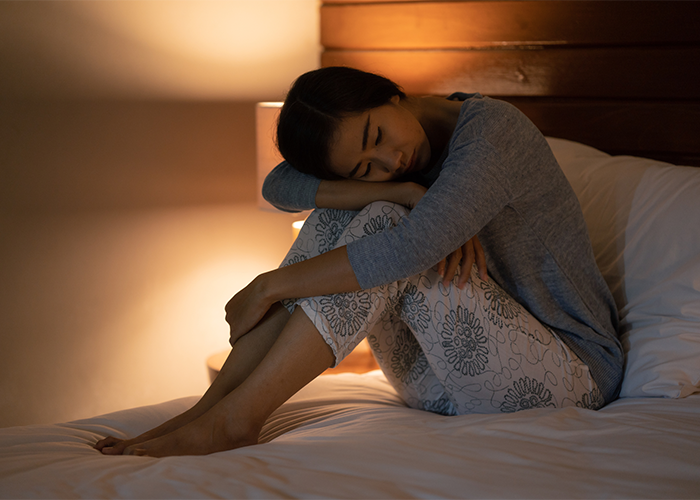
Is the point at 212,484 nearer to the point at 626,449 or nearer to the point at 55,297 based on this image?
the point at 626,449

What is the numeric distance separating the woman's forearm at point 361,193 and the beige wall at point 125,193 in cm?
78

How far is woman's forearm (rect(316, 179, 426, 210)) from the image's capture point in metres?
0.99

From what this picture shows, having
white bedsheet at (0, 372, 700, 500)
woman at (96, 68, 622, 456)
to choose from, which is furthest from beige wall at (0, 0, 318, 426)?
woman at (96, 68, 622, 456)

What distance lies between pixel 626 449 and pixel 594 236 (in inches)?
24.4

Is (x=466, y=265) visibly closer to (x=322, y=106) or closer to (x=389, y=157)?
(x=389, y=157)

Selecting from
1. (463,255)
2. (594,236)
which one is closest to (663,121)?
(594,236)

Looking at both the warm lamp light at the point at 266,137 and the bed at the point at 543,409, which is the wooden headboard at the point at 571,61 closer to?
the bed at the point at 543,409

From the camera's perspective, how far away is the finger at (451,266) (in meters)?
0.93

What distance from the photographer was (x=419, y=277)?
0.94m

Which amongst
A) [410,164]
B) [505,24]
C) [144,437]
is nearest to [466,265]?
[410,164]

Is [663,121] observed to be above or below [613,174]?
above

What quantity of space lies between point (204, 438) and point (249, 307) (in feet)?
0.74

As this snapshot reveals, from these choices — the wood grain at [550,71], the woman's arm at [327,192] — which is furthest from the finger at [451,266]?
the wood grain at [550,71]

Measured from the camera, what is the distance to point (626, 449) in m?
0.70
